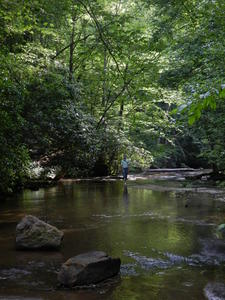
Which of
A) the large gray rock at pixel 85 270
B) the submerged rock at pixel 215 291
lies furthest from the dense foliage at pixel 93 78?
the submerged rock at pixel 215 291

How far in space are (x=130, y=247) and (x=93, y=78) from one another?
733 inches

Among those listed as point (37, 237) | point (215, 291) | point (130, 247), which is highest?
point (37, 237)

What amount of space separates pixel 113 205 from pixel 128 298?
24.7 feet

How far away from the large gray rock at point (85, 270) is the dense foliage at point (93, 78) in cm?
265

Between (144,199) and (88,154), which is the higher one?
(88,154)

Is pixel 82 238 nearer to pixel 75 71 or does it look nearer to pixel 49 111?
pixel 49 111

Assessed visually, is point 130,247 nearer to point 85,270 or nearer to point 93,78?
point 85,270

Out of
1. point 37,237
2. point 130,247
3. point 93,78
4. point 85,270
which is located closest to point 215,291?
point 85,270

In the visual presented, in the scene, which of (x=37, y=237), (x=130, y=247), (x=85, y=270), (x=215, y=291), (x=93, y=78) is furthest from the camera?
(x=93, y=78)

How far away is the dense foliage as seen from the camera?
388 inches

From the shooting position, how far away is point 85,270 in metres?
5.21

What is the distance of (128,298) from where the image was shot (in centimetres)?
480

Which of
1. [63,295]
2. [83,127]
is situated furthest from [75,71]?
[63,295]

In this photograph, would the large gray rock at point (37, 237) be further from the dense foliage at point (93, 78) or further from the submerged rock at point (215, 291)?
the submerged rock at point (215, 291)
